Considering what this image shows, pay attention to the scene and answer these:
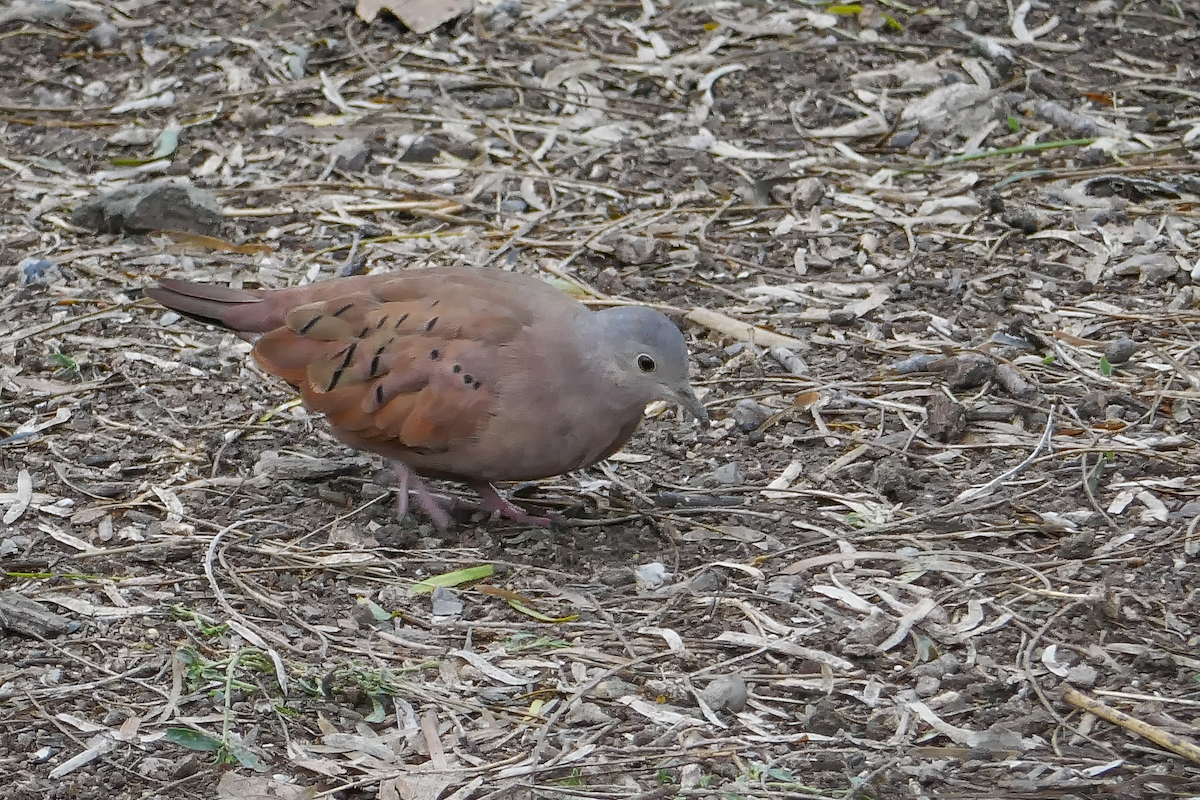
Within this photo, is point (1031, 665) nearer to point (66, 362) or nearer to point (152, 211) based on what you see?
point (66, 362)

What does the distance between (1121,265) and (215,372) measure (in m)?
3.29

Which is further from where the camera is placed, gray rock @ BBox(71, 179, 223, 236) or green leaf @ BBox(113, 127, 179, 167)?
green leaf @ BBox(113, 127, 179, 167)

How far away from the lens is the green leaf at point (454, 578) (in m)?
4.02

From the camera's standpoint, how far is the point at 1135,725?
3.29 m

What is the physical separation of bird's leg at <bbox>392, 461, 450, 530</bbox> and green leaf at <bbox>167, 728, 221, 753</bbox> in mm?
Result: 1178

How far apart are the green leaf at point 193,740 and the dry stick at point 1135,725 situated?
6.20 feet

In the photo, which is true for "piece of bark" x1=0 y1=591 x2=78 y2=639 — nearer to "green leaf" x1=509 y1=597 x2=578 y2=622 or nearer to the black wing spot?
the black wing spot

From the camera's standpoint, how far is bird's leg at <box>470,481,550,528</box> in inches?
174

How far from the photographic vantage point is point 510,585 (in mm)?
4062

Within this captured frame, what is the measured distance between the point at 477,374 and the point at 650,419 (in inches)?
40.8

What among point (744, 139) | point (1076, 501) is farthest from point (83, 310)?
point (1076, 501)

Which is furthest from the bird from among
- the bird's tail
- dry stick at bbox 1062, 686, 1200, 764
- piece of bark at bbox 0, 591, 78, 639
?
dry stick at bbox 1062, 686, 1200, 764

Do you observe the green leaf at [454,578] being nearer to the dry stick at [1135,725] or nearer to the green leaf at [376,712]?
the green leaf at [376,712]

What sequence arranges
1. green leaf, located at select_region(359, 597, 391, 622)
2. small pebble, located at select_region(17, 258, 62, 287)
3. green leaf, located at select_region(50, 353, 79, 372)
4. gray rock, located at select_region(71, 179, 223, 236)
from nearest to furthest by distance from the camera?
1. green leaf, located at select_region(359, 597, 391, 622)
2. green leaf, located at select_region(50, 353, 79, 372)
3. small pebble, located at select_region(17, 258, 62, 287)
4. gray rock, located at select_region(71, 179, 223, 236)
